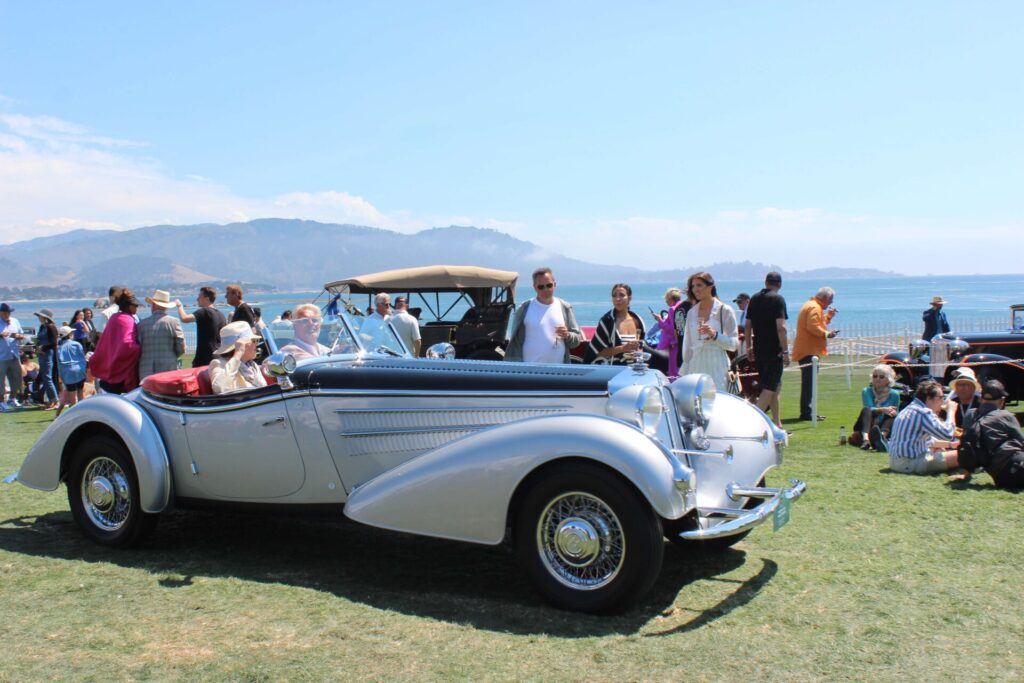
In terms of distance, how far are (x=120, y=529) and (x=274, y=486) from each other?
3.98 feet

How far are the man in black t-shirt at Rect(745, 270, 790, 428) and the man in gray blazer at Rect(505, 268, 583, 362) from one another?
3.43 meters

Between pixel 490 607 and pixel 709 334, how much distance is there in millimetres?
3863

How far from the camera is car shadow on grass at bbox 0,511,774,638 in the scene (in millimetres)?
4098

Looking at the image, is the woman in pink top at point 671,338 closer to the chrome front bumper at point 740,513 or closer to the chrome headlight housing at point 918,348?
the chrome front bumper at point 740,513

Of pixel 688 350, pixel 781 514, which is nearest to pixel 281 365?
pixel 781 514

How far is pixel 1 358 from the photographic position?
570 inches

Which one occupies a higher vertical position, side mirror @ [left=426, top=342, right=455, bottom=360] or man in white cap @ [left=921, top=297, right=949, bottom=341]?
man in white cap @ [left=921, top=297, right=949, bottom=341]

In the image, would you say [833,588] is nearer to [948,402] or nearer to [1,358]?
[948,402]

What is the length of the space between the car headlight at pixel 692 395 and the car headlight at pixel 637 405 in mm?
455

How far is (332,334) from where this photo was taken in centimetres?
538

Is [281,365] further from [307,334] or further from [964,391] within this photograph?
[964,391]

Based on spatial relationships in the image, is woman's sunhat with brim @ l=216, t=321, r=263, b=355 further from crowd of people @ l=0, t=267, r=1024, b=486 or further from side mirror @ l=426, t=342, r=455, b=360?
side mirror @ l=426, t=342, r=455, b=360

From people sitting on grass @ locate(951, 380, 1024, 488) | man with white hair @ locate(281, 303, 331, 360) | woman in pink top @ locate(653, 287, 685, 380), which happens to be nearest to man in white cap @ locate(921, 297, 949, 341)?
woman in pink top @ locate(653, 287, 685, 380)

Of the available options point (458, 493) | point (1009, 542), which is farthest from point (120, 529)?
point (1009, 542)
